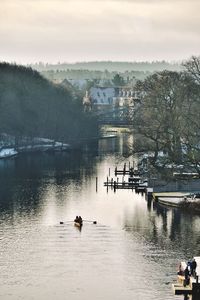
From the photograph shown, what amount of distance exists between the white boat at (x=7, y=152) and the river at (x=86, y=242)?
78.7ft

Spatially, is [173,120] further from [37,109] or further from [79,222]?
[37,109]

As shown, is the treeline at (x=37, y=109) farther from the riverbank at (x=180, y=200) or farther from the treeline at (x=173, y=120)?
the riverbank at (x=180, y=200)

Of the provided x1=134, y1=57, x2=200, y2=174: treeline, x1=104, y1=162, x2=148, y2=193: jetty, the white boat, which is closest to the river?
x1=104, y1=162, x2=148, y2=193: jetty

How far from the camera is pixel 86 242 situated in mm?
60969

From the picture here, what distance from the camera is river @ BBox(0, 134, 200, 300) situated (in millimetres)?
49812

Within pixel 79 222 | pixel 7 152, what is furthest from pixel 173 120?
pixel 7 152

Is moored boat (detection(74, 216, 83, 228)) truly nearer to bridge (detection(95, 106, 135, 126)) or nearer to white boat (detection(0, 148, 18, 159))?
white boat (detection(0, 148, 18, 159))

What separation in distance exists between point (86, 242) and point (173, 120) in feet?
103

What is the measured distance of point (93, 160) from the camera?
115 m

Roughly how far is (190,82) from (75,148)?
35.7 meters

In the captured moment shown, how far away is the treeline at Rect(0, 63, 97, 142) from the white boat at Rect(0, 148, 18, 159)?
248 inches

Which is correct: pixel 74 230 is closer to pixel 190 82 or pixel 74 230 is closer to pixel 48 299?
pixel 48 299

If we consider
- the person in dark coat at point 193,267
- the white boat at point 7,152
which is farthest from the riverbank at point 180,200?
the white boat at point 7,152

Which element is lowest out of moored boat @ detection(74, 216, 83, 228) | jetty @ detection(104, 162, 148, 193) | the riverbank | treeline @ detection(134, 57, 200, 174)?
moored boat @ detection(74, 216, 83, 228)
